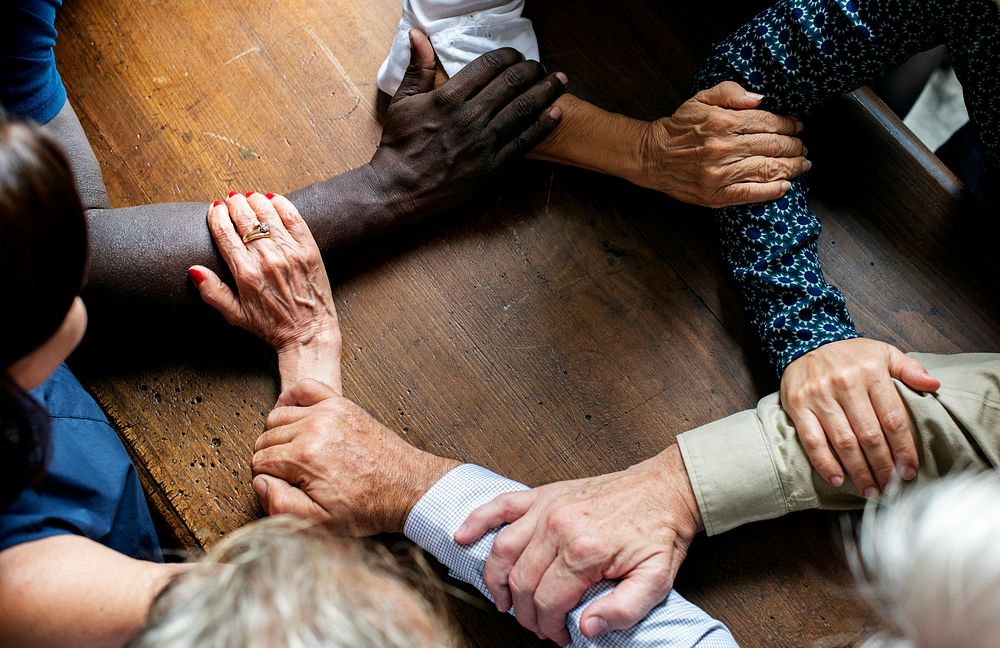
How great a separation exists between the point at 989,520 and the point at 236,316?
1064mm

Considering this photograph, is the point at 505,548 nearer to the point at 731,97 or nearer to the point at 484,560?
the point at 484,560

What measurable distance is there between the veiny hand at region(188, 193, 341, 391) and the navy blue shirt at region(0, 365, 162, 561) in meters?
0.25

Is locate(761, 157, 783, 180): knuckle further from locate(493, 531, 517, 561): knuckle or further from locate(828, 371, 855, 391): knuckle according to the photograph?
locate(493, 531, 517, 561): knuckle

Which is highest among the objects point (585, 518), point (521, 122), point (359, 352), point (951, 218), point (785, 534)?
point (521, 122)

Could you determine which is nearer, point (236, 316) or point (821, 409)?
point (821, 409)

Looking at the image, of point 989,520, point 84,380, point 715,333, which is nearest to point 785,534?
point 715,333

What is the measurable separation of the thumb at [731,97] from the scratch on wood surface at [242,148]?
818 mm

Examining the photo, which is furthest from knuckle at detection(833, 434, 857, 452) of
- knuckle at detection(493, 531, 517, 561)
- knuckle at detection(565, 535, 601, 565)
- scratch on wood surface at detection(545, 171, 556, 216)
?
scratch on wood surface at detection(545, 171, 556, 216)

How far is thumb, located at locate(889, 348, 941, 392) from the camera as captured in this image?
3.40ft

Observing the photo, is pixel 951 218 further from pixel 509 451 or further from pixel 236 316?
pixel 236 316

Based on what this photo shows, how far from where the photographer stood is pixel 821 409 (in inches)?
42.3

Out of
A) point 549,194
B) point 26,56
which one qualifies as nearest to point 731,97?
point 549,194

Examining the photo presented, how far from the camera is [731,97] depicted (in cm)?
122

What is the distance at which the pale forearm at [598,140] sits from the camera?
4.26 ft
